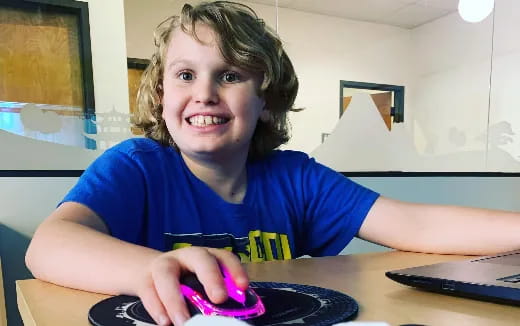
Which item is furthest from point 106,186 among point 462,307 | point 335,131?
point 335,131

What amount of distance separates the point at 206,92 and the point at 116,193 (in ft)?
0.73

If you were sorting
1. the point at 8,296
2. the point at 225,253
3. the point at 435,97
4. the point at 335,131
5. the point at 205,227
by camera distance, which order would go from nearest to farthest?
the point at 225,253 < the point at 205,227 < the point at 8,296 < the point at 335,131 < the point at 435,97

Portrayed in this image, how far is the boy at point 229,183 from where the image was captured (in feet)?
2.18

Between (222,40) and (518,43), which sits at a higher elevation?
(518,43)

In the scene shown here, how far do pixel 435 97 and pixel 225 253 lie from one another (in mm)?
1754

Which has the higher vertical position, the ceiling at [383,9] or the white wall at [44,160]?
the ceiling at [383,9]

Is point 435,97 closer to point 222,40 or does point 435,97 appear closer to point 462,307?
→ point 222,40

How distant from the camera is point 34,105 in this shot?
116 centimetres

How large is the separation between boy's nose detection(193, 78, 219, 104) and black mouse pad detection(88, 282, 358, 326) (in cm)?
41

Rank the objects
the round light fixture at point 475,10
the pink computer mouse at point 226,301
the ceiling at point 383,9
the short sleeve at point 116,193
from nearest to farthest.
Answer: the pink computer mouse at point 226,301 → the short sleeve at point 116,193 → the ceiling at point 383,9 → the round light fixture at point 475,10

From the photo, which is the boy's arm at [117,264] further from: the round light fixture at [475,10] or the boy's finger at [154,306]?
the round light fixture at [475,10]

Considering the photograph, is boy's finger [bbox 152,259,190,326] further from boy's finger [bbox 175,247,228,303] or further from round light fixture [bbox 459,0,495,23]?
round light fixture [bbox 459,0,495,23]

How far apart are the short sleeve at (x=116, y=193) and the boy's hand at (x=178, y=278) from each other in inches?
10.4

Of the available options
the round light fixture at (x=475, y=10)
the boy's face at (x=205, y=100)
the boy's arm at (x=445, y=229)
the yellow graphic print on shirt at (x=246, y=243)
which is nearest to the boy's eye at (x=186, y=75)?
the boy's face at (x=205, y=100)
